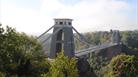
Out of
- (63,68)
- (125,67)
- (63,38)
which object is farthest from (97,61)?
(63,68)

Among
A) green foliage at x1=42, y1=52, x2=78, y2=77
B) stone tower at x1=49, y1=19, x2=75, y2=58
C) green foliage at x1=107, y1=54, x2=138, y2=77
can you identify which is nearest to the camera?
green foliage at x1=42, y1=52, x2=78, y2=77

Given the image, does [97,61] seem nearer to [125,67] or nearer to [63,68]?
[125,67]

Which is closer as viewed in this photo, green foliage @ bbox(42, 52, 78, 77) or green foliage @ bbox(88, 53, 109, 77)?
green foliage @ bbox(42, 52, 78, 77)

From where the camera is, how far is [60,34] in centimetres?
6316

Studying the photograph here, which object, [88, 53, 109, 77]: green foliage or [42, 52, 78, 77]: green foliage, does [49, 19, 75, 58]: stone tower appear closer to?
[88, 53, 109, 77]: green foliage

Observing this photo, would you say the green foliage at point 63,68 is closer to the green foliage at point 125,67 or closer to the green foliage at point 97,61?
the green foliage at point 125,67

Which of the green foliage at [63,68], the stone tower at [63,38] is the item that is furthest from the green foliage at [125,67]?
the green foliage at [63,68]

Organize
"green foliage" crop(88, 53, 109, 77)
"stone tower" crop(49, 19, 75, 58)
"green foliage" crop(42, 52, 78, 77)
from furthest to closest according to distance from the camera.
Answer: "green foliage" crop(88, 53, 109, 77)
"stone tower" crop(49, 19, 75, 58)
"green foliage" crop(42, 52, 78, 77)

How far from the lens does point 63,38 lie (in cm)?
6200

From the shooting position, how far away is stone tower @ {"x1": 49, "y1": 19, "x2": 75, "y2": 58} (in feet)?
199

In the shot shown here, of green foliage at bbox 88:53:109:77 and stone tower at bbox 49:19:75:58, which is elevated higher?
stone tower at bbox 49:19:75:58

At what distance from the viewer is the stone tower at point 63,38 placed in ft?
199

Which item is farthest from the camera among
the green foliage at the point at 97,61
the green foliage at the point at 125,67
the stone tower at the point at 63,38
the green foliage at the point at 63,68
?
the green foliage at the point at 97,61

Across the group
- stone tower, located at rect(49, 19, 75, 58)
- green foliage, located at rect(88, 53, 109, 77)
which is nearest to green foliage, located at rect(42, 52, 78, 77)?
stone tower, located at rect(49, 19, 75, 58)
